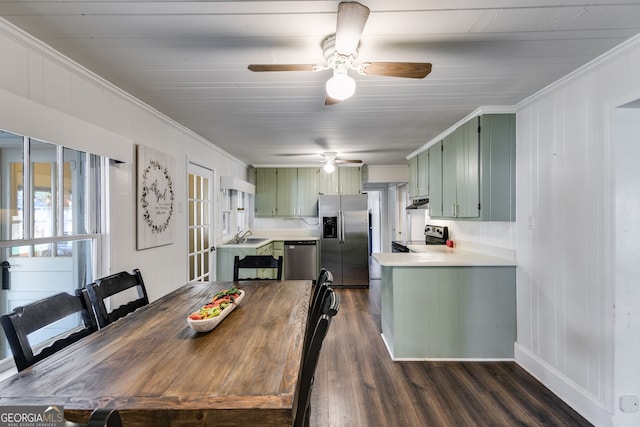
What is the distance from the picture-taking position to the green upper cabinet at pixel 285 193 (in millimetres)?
5664

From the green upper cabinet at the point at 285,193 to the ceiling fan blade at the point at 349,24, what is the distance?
427cm


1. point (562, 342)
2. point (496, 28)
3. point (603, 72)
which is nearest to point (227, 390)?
point (496, 28)

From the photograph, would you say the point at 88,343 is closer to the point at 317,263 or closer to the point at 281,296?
the point at 281,296

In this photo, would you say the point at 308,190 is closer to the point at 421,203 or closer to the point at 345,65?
the point at 421,203

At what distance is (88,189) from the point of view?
81.0 inches

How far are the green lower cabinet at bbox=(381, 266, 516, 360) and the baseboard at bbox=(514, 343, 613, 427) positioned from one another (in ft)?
0.54

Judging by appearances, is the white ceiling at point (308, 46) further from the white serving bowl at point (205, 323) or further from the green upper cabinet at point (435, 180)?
the white serving bowl at point (205, 323)

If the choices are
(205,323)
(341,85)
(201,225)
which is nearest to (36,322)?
(205,323)

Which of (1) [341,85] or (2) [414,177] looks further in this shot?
(2) [414,177]

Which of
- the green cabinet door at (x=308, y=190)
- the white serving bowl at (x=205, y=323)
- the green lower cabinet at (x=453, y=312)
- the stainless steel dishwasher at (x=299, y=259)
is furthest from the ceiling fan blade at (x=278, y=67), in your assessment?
the green cabinet door at (x=308, y=190)

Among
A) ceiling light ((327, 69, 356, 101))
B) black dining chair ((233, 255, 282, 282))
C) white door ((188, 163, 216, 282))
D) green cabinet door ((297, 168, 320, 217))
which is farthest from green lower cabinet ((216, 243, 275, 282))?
ceiling light ((327, 69, 356, 101))

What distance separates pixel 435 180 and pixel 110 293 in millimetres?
3499

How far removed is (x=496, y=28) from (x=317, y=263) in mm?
4423

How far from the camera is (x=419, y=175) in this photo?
174 inches
